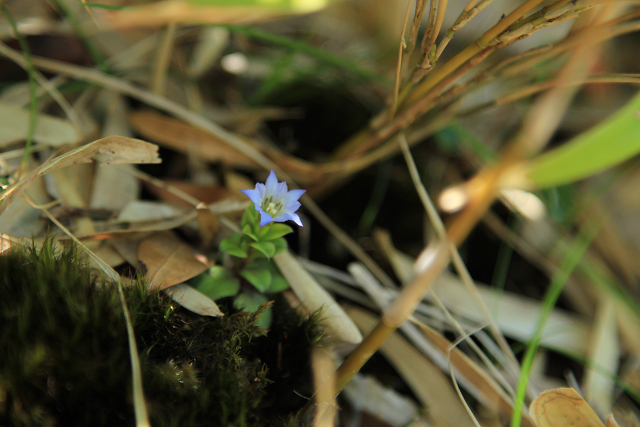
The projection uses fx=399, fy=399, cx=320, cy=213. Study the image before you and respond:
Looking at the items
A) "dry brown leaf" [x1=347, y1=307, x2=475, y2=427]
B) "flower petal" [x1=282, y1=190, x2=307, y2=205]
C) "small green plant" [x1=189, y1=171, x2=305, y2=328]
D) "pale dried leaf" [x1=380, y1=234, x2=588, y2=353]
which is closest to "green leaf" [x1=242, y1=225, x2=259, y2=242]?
"small green plant" [x1=189, y1=171, x2=305, y2=328]

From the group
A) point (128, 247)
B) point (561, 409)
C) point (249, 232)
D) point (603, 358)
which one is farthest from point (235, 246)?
point (603, 358)

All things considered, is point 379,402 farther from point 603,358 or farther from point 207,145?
point 207,145

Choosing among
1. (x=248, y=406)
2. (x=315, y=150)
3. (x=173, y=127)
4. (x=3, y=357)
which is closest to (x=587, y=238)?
(x=315, y=150)

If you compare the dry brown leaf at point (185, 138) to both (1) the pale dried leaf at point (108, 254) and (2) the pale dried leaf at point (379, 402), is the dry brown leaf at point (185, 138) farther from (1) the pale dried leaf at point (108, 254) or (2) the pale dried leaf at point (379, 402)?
(2) the pale dried leaf at point (379, 402)

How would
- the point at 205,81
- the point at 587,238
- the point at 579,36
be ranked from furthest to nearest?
the point at 205,81
the point at 587,238
the point at 579,36

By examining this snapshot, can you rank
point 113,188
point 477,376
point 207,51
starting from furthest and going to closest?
point 207,51
point 113,188
point 477,376

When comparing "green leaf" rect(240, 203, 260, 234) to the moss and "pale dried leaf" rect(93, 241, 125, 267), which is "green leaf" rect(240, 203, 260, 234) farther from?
"pale dried leaf" rect(93, 241, 125, 267)

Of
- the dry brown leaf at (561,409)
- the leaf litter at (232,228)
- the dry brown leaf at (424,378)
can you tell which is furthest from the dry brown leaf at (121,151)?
the dry brown leaf at (561,409)

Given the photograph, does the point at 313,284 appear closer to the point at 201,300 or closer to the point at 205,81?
the point at 201,300
